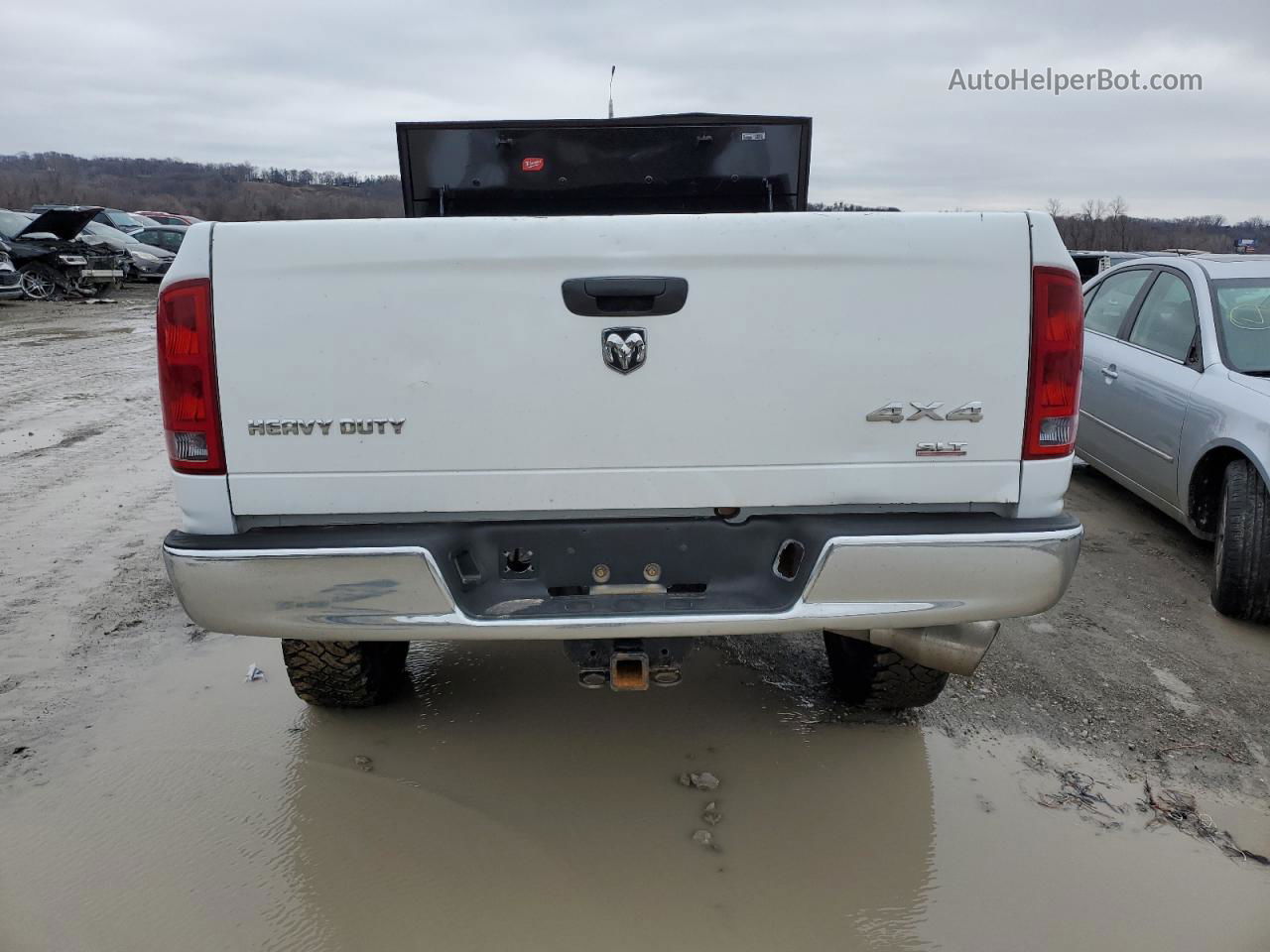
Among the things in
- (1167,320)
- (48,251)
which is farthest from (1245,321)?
(48,251)

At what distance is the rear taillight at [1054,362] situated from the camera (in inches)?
90.7

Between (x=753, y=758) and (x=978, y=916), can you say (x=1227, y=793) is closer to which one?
(x=978, y=916)

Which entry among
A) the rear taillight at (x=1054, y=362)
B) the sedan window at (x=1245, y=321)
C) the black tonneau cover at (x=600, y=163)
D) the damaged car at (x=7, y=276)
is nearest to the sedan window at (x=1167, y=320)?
the sedan window at (x=1245, y=321)

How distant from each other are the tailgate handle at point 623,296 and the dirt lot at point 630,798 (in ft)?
4.79

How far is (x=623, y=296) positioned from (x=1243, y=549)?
3.22 meters

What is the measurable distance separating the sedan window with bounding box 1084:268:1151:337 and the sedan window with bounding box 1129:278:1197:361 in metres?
0.20

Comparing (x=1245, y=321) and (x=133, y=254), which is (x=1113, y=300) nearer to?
(x=1245, y=321)

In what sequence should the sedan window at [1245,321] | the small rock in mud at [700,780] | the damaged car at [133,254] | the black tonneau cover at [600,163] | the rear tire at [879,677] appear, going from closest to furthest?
the small rock in mud at [700,780]
the rear tire at [879,677]
the black tonneau cover at [600,163]
the sedan window at [1245,321]
the damaged car at [133,254]

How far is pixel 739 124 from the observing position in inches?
167

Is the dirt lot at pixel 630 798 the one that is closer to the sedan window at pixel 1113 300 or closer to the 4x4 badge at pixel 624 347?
the 4x4 badge at pixel 624 347

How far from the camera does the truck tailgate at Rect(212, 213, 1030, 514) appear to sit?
7.34 feet

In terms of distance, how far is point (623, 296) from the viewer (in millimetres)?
2250

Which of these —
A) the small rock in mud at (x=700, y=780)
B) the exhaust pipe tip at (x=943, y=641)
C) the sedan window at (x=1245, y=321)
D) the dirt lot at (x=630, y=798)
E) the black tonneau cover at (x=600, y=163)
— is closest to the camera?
the dirt lot at (x=630, y=798)

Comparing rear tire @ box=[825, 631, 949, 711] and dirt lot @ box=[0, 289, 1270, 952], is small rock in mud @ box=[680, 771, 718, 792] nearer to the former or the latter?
dirt lot @ box=[0, 289, 1270, 952]
